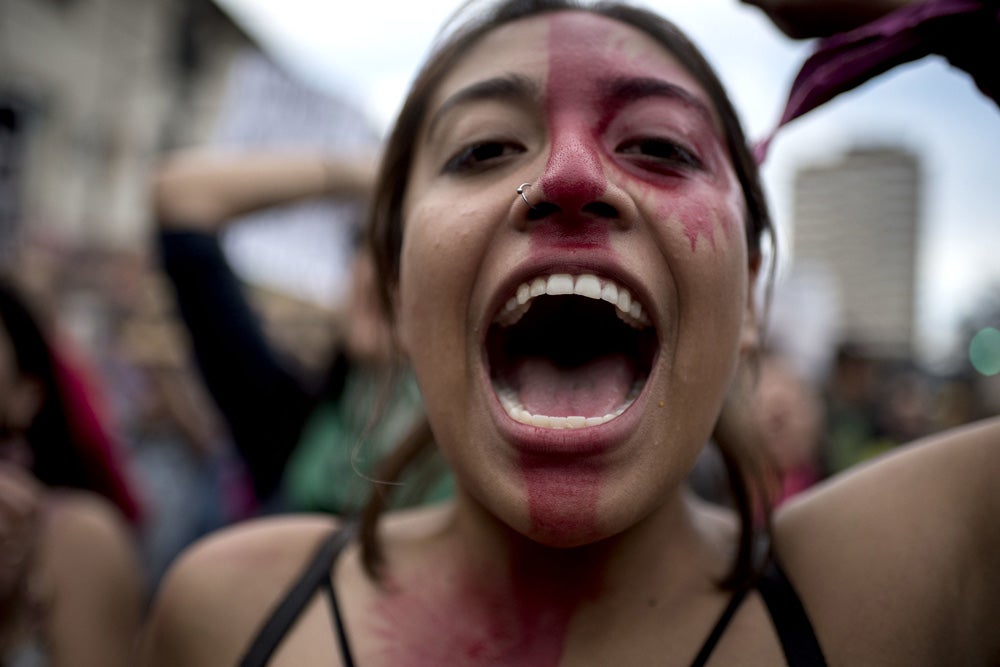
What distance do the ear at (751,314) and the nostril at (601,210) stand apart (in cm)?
33

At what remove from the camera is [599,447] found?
3.39ft

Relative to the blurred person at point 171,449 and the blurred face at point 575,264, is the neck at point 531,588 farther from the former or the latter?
the blurred person at point 171,449

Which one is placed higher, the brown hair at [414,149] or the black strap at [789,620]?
the brown hair at [414,149]

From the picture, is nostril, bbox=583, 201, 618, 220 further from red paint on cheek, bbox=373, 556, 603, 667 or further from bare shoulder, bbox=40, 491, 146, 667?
bare shoulder, bbox=40, 491, 146, 667

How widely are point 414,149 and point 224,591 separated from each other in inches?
35.8

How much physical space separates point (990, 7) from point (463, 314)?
0.94m

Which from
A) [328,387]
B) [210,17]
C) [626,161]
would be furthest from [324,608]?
[210,17]

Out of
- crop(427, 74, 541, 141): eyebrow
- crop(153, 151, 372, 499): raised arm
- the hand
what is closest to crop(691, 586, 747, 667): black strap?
crop(427, 74, 541, 141): eyebrow

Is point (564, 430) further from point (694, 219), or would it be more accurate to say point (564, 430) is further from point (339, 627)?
point (339, 627)

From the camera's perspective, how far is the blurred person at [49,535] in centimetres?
186

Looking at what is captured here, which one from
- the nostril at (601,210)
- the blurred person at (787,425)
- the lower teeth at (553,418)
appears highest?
the nostril at (601,210)

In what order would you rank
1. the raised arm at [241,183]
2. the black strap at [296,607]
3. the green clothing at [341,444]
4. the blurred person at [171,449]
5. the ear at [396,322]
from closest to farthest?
the black strap at [296,607]
the ear at [396,322]
the green clothing at [341,444]
the raised arm at [241,183]
the blurred person at [171,449]

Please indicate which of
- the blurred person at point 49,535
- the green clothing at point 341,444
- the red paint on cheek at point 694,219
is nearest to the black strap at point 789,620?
the red paint on cheek at point 694,219

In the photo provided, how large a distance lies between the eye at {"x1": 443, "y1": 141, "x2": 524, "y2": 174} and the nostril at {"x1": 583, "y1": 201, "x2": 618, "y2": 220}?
0.19m
